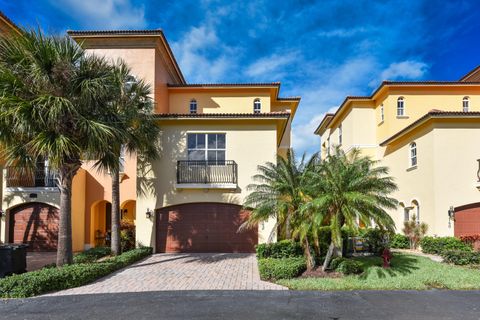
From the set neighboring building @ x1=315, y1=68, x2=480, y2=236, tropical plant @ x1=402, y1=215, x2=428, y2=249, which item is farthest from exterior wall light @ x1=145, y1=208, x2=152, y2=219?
tropical plant @ x1=402, y1=215, x2=428, y2=249

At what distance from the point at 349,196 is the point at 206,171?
299 inches

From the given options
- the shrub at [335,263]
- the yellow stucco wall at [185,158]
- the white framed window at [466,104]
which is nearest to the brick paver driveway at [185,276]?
the yellow stucco wall at [185,158]

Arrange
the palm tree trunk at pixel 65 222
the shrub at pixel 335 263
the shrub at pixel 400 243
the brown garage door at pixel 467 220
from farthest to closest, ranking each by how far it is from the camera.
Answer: the shrub at pixel 400 243 < the brown garage door at pixel 467 220 < the shrub at pixel 335 263 < the palm tree trunk at pixel 65 222

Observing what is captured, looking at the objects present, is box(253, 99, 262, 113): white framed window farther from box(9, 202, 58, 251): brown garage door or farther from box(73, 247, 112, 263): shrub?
box(9, 202, 58, 251): brown garage door

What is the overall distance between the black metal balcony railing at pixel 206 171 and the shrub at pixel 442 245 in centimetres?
980

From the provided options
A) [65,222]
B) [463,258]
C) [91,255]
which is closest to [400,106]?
[463,258]

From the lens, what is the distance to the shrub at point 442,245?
1438 centimetres

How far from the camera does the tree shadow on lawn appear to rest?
10.8 m

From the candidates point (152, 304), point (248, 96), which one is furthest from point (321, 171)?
point (248, 96)

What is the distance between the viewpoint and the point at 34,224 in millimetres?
16578

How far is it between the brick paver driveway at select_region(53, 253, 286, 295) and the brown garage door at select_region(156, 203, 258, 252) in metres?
1.15

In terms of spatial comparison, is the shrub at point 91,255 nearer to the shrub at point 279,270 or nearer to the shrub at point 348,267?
the shrub at point 279,270

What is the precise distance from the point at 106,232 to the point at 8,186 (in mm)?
5526

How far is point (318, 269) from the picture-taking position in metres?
11.2
